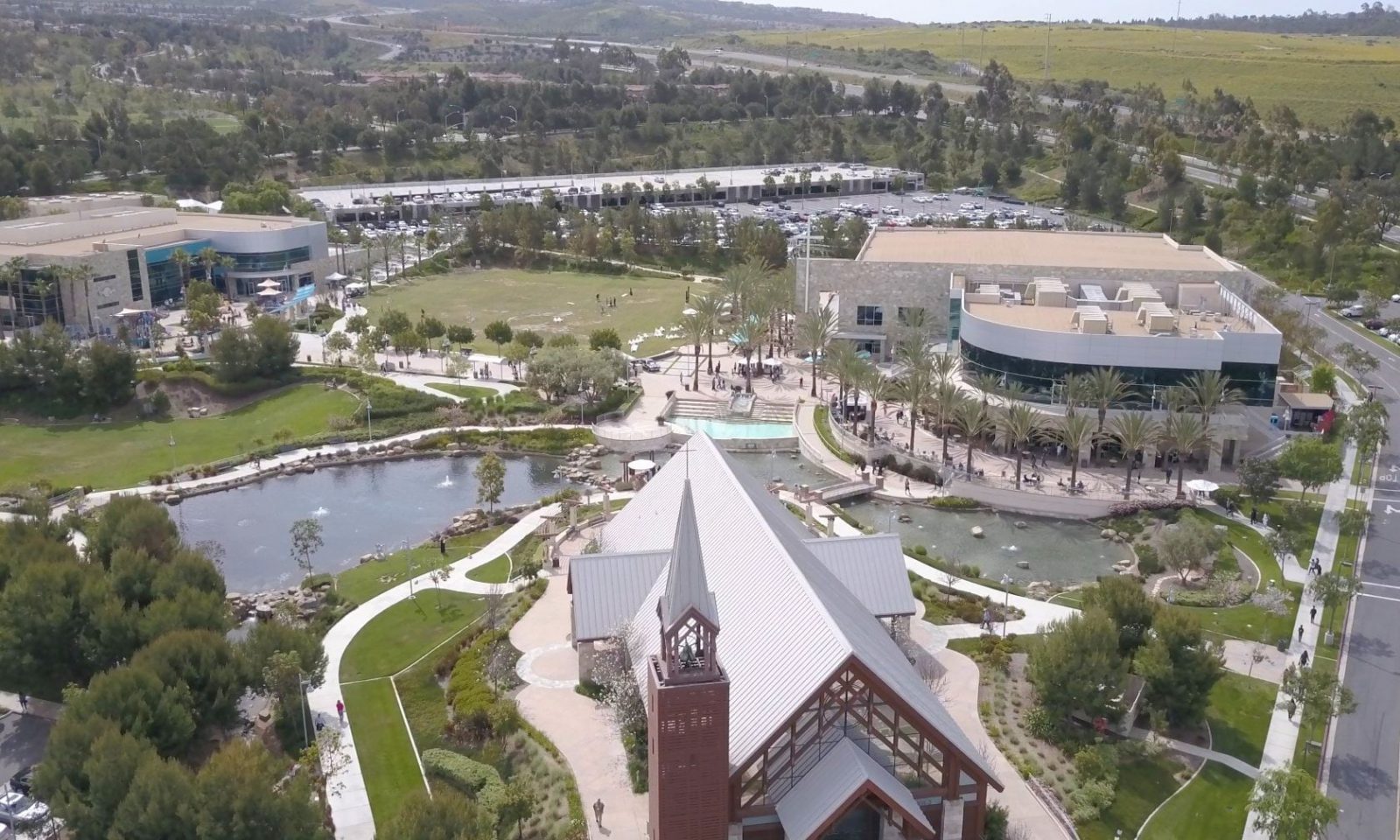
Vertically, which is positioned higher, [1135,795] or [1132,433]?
[1132,433]

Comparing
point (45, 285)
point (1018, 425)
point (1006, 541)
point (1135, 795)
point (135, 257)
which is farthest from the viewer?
point (135, 257)

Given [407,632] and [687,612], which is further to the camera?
[407,632]

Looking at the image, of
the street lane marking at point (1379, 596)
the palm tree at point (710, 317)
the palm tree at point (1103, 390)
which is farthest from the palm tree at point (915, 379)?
the street lane marking at point (1379, 596)

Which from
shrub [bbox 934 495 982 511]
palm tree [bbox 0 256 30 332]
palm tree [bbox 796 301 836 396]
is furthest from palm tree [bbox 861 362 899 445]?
palm tree [bbox 0 256 30 332]

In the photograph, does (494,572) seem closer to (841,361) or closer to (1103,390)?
(841,361)

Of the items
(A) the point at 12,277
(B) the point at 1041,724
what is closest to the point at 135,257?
(A) the point at 12,277

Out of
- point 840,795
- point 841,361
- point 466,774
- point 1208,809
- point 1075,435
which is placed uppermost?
point 841,361

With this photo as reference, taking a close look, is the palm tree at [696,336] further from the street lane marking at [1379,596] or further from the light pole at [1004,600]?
the street lane marking at [1379,596]
